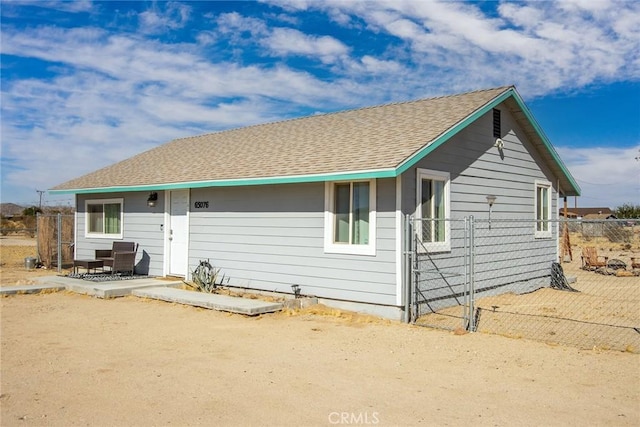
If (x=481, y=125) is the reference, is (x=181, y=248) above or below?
below

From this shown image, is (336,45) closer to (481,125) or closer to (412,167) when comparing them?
(481,125)

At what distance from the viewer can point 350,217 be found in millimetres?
9641

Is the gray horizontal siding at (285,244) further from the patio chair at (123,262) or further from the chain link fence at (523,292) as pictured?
the patio chair at (123,262)

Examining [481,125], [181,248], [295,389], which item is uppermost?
[481,125]

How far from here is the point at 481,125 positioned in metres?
11.2

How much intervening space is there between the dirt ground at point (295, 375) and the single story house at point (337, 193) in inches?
53.5

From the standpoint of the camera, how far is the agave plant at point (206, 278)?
11523mm

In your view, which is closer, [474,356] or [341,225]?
[474,356]

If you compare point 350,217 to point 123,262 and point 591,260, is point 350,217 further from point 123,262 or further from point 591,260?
point 591,260

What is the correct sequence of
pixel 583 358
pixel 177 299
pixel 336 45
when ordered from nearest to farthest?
pixel 583 358 → pixel 177 299 → pixel 336 45

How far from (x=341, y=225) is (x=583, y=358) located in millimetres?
4623

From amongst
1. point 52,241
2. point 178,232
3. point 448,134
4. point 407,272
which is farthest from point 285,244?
point 52,241

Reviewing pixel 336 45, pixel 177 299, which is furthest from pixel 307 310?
pixel 336 45

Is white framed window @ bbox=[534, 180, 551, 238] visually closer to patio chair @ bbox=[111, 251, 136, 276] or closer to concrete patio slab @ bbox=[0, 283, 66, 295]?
patio chair @ bbox=[111, 251, 136, 276]
